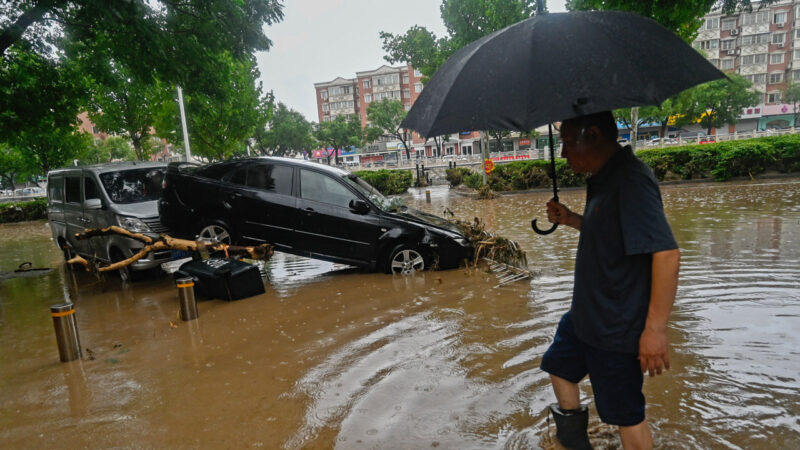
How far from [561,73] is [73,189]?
9.81m

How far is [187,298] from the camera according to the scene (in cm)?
544

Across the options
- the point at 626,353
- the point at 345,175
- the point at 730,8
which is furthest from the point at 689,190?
the point at 626,353

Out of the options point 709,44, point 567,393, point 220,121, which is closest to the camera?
point 567,393

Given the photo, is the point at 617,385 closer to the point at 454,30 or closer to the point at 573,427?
the point at 573,427

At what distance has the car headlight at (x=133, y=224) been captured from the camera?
7559 millimetres

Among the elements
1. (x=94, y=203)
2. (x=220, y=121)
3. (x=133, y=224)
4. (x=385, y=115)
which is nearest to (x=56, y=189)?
(x=94, y=203)

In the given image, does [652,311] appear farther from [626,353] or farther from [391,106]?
[391,106]

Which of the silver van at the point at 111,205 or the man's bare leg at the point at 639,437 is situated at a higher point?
the silver van at the point at 111,205

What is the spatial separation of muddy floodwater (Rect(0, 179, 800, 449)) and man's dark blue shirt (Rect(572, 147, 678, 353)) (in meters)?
1.16

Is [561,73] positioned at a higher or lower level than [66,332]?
higher

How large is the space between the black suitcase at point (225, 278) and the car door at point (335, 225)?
0.98 metres

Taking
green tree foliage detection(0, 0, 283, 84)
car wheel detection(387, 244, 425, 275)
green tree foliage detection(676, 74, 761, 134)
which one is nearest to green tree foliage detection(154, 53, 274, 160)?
green tree foliage detection(0, 0, 283, 84)

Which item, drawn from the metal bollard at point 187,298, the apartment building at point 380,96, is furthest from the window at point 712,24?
the metal bollard at point 187,298

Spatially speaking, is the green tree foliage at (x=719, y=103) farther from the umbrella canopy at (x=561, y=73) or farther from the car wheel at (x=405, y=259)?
the umbrella canopy at (x=561, y=73)
